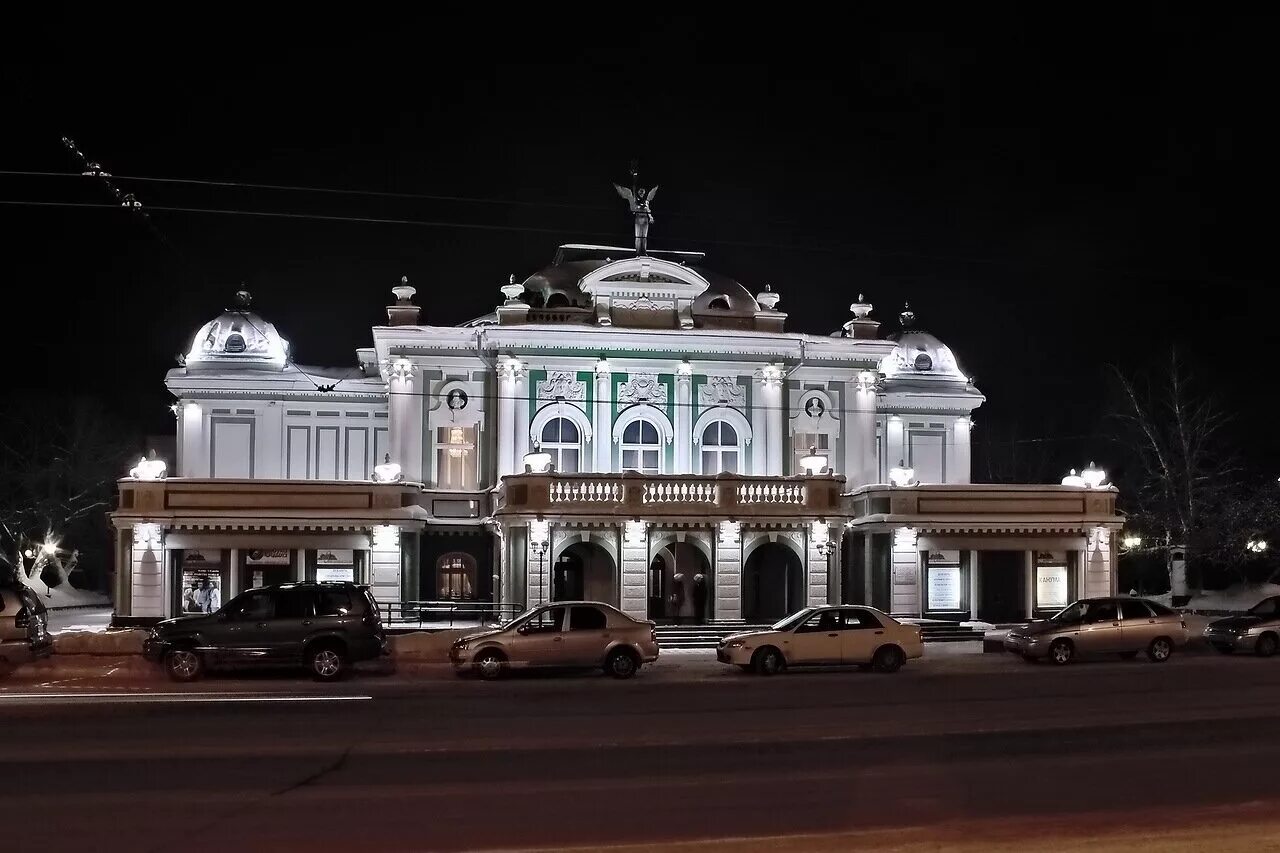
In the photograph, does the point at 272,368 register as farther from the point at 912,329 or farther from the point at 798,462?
the point at 912,329

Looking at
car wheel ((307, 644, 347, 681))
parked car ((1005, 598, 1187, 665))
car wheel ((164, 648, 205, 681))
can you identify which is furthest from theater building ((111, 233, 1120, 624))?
car wheel ((164, 648, 205, 681))

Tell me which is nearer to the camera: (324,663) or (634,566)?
(324,663)

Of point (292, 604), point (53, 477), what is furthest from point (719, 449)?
point (53, 477)

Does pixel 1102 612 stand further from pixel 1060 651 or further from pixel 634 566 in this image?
pixel 634 566

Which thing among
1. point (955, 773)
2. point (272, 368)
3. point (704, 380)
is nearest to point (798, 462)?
point (704, 380)

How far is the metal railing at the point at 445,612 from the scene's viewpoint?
33.7 m

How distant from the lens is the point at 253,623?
23312 mm

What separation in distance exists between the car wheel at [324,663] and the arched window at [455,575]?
1406 cm

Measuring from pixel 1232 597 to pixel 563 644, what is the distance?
3582 cm

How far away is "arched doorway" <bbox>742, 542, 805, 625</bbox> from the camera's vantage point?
123 ft

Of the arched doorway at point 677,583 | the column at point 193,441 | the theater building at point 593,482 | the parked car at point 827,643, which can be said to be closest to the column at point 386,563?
the theater building at point 593,482

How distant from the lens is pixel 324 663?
23375 millimetres

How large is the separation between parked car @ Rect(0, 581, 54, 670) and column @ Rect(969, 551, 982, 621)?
26062mm

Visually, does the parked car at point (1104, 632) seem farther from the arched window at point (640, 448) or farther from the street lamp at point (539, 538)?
the arched window at point (640, 448)
